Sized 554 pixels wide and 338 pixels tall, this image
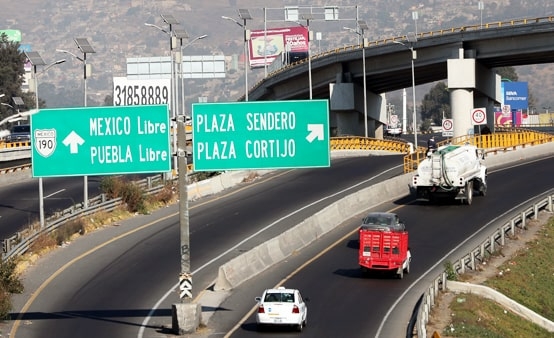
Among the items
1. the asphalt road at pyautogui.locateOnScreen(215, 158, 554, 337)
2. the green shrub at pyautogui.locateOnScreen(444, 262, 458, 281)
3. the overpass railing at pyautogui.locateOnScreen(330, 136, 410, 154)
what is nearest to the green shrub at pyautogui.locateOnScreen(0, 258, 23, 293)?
the asphalt road at pyautogui.locateOnScreen(215, 158, 554, 337)

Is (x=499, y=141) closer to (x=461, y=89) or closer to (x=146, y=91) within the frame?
(x=461, y=89)

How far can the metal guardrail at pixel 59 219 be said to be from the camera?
2034 inches

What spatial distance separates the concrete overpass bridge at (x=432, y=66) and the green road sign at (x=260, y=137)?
59644 mm

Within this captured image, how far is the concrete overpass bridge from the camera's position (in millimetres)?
100812

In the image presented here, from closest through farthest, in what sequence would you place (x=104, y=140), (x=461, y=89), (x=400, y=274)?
(x=104, y=140), (x=400, y=274), (x=461, y=89)

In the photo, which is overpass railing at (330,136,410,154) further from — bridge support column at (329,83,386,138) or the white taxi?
the white taxi

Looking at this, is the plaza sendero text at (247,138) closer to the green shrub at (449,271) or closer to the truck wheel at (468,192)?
the green shrub at (449,271)

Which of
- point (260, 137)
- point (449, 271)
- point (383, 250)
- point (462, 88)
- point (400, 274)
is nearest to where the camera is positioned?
point (260, 137)

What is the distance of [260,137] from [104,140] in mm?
5204

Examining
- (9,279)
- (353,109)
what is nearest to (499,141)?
(353,109)

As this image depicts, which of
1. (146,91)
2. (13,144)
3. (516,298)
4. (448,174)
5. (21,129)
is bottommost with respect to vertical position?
(516,298)

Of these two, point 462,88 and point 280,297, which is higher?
point 462,88

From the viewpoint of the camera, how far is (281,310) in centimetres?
3950

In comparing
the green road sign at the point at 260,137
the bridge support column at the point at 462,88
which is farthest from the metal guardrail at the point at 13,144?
the green road sign at the point at 260,137
